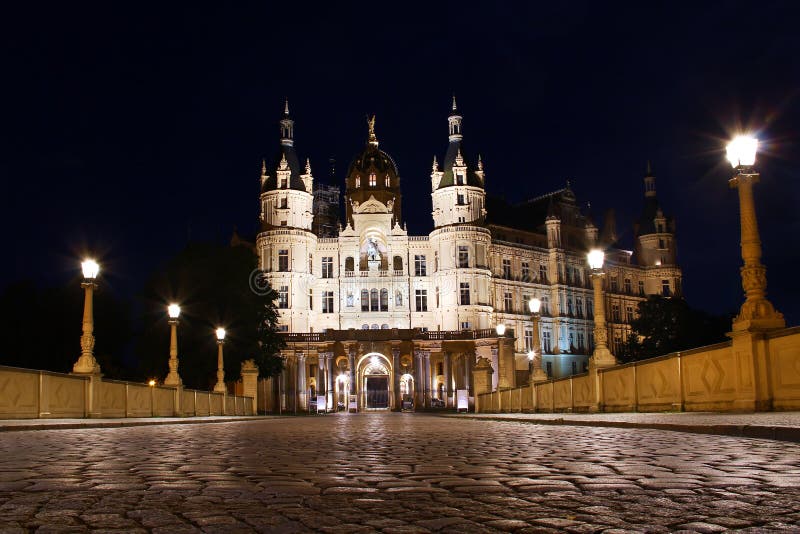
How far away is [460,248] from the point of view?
78.5 m

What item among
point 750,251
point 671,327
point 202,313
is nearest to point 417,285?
point 671,327

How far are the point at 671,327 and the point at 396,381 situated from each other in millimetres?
24706

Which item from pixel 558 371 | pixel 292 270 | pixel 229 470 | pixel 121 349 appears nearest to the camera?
pixel 229 470

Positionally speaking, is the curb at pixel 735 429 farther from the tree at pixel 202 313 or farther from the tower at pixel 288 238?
→ the tower at pixel 288 238

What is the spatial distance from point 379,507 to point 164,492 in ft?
4.72

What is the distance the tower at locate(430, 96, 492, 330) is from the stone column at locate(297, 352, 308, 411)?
13.9 meters

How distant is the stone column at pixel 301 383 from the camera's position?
7081 cm

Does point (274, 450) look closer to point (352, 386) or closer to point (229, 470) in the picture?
point (229, 470)

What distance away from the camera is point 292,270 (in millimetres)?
75875

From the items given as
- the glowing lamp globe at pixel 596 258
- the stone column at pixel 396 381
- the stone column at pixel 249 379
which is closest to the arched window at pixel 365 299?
the stone column at pixel 396 381

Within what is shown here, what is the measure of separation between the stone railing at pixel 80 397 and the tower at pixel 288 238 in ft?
149

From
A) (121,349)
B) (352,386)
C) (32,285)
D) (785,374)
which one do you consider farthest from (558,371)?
(785,374)

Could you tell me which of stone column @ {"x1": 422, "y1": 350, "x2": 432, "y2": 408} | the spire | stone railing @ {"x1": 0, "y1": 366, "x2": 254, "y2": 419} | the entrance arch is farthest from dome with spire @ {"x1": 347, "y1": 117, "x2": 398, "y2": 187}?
stone railing @ {"x1": 0, "y1": 366, "x2": 254, "y2": 419}

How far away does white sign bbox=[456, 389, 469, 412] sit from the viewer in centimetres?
6750
